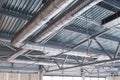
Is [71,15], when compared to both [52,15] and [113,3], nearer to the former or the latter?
[52,15]

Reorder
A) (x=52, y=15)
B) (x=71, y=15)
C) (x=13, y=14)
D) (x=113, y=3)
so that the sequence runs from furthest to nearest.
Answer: (x=13, y=14) → (x=113, y=3) → (x=71, y=15) → (x=52, y=15)

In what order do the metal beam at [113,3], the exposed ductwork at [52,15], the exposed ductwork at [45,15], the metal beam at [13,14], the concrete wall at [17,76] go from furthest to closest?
the concrete wall at [17,76] < the metal beam at [13,14] < the metal beam at [113,3] < the exposed ductwork at [52,15] < the exposed ductwork at [45,15]

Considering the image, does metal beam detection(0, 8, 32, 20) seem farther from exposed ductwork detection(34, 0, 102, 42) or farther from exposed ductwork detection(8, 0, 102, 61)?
exposed ductwork detection(34, 0, 102, 42)

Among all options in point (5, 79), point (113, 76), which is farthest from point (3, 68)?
point (113, 76)

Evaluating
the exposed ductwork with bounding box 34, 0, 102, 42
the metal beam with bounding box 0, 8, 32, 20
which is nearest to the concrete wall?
the exposed ductwork with bounding box 34, 0, 102, 42

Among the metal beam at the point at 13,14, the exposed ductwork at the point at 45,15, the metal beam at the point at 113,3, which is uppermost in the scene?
the metal beam at the point at 113,3

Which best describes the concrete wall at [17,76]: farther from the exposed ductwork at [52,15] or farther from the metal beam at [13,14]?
the metal beam at [13,14]

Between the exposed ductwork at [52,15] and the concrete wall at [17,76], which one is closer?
the exposed ductwork at [52,15]

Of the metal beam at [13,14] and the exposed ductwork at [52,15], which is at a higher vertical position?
the metal beam at [13,14]

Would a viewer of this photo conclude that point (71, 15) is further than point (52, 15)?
Yes

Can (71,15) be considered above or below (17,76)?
above

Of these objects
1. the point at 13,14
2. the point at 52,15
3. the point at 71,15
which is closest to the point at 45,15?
the point at 52,15

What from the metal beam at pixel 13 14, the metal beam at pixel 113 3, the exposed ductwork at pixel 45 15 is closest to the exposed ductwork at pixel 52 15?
the exposed ductwork at pixel 45 15

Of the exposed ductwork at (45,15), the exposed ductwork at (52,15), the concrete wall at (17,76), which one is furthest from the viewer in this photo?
the concrete wall at (17,76)
